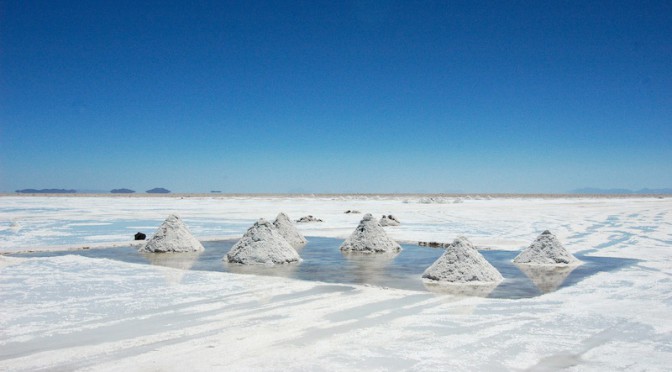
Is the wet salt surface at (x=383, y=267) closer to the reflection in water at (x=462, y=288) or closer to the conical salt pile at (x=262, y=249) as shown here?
the reflection in water at (x=462, y=288)

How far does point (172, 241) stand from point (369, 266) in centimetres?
496

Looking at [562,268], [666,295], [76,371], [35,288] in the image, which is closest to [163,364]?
[76,371]

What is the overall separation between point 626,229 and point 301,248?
1245cm

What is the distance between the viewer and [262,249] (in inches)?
437

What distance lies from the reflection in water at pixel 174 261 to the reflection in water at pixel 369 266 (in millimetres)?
2987

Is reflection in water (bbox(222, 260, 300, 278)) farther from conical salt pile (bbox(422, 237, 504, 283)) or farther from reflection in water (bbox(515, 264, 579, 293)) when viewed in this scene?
reflection in water (bbox(515, 264, 579, 293))

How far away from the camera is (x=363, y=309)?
22.0 feet

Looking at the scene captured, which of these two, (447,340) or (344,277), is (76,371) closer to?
(447,340)

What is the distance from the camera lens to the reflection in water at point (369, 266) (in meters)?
8.96

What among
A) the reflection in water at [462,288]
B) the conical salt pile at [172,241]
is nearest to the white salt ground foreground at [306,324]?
the reflection in water at [462,288]

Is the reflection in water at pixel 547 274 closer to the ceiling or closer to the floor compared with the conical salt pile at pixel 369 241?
closer to the floor

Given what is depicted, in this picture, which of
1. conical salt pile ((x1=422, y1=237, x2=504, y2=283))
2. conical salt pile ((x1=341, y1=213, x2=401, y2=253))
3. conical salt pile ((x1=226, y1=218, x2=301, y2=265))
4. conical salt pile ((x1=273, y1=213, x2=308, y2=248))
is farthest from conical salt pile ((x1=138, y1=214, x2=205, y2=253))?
conical salt pile ((x1=422, y1=237, x2=504, y2=283))

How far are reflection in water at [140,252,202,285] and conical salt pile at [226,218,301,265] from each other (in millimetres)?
926

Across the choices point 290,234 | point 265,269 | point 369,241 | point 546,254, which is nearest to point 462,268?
point 546,254
